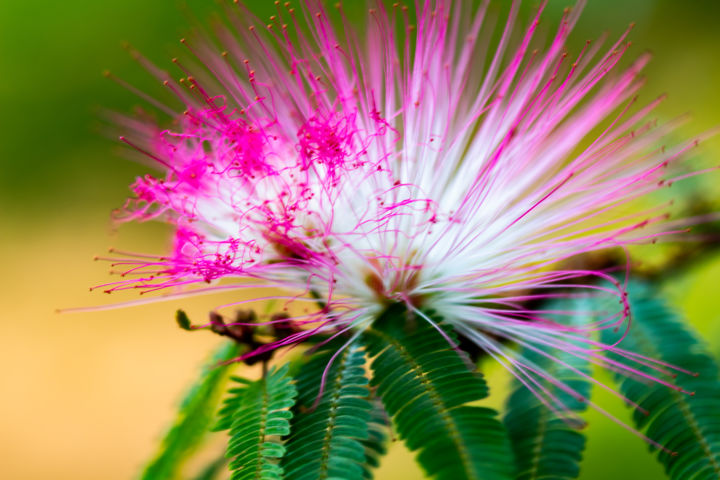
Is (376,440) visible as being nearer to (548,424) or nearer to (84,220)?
(548,424)

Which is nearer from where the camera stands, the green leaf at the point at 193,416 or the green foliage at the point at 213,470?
the green leaf at the point at 193,416

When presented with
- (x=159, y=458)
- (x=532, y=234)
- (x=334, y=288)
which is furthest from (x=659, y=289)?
(x=159, y=458)

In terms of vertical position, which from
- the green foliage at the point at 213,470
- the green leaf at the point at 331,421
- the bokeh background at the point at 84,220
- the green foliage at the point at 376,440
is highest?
the bokeh background at the point at 84,220

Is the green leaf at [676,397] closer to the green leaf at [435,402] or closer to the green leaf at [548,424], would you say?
the green leaf at [548,424]

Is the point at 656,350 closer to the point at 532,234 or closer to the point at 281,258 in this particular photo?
the point at 532,234

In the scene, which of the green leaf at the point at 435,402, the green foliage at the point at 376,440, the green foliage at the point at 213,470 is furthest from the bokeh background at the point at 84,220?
the green leaf at the point at 435,402

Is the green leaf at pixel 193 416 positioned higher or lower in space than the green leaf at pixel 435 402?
higher
